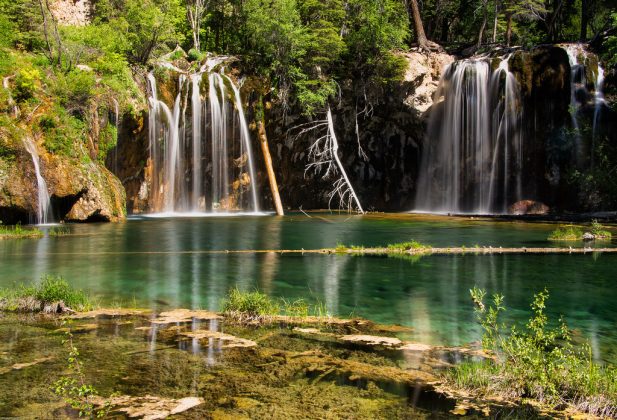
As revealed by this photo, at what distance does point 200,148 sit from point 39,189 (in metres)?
12.4

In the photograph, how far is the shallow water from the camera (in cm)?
891

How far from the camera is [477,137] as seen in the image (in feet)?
112

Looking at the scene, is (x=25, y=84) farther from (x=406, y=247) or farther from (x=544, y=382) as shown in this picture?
(x=544, y=382)

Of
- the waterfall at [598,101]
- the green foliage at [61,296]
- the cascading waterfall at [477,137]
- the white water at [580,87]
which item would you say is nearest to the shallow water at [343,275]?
the green foliage at [61,296]

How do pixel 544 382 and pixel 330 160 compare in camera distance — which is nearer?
pixel 544 382

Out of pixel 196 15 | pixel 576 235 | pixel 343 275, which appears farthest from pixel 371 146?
pixel 343 275

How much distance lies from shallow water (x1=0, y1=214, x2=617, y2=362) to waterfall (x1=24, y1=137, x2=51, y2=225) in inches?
114

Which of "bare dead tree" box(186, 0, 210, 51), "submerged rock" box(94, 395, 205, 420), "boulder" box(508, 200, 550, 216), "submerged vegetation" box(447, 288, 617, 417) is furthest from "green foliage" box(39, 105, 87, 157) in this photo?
"boulder" box(508, 200, 550, 216)

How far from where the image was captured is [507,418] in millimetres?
4473

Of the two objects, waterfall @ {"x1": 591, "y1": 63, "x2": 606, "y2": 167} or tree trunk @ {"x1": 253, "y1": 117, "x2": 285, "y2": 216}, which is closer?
waterfall @ {"x1": 591, "y1": 63, "x2": 606, "y2": 167}

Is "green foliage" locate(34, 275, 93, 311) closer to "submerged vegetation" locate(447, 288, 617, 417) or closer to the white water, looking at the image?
"submerged vegetation" locate(447, 288, 617, 417)

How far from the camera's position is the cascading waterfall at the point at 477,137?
33.2 meters

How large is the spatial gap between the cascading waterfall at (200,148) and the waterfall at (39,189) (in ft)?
31.3

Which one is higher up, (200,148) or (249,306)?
(200,148)
